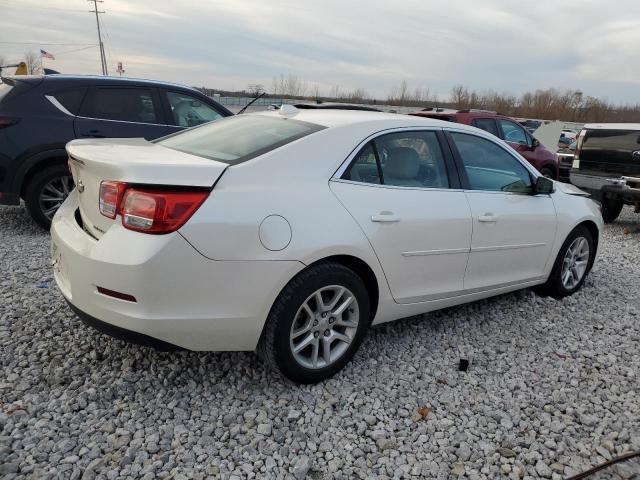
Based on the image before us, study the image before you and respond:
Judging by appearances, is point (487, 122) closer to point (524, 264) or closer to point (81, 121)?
point (524, 264)

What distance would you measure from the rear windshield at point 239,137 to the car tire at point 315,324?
2.38 feet

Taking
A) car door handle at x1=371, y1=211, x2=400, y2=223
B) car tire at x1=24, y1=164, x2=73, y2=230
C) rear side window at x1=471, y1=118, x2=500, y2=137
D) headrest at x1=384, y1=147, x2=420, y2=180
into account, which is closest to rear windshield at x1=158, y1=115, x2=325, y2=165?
headrest at x1=384, y1=147, x2=420, y2=180

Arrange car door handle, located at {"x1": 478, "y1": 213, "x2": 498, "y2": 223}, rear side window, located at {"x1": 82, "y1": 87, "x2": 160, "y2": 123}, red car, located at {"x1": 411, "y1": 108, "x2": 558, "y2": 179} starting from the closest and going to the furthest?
car door handle, located at {"x1": 478, "y1": 213, "x2": 498, "y2": 223}
rear side window, located at {"x1": 82, "y1": 87, "x2": 160, "y2": 123}
red car, located at {"x1": 411, "y1": 108, "x2": 558, "y2": 179}

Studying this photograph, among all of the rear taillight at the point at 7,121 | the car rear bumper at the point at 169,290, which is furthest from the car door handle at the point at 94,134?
the car rear bumper at the point at 169,290

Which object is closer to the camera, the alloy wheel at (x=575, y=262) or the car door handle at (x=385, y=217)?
the car door handle at (x=385, y=217)

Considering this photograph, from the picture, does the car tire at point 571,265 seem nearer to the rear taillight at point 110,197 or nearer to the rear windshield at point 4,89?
the rear taillight at point 110,197

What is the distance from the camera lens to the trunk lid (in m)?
2.36

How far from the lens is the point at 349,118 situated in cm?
321

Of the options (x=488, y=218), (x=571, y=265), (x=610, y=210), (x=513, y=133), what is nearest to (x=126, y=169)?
(x=488, y=218)

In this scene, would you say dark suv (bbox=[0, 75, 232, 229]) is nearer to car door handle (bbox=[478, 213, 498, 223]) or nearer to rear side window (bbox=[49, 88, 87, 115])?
rear side window (bbox=[49, 88, 87, 115])

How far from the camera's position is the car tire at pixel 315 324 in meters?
→ 2.63

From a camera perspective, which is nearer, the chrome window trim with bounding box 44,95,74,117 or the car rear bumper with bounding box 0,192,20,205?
the car rear bumper with bounding box 0,192,20,205

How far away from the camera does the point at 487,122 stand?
9641 millimetres

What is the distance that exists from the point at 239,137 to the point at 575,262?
11.0 ft
